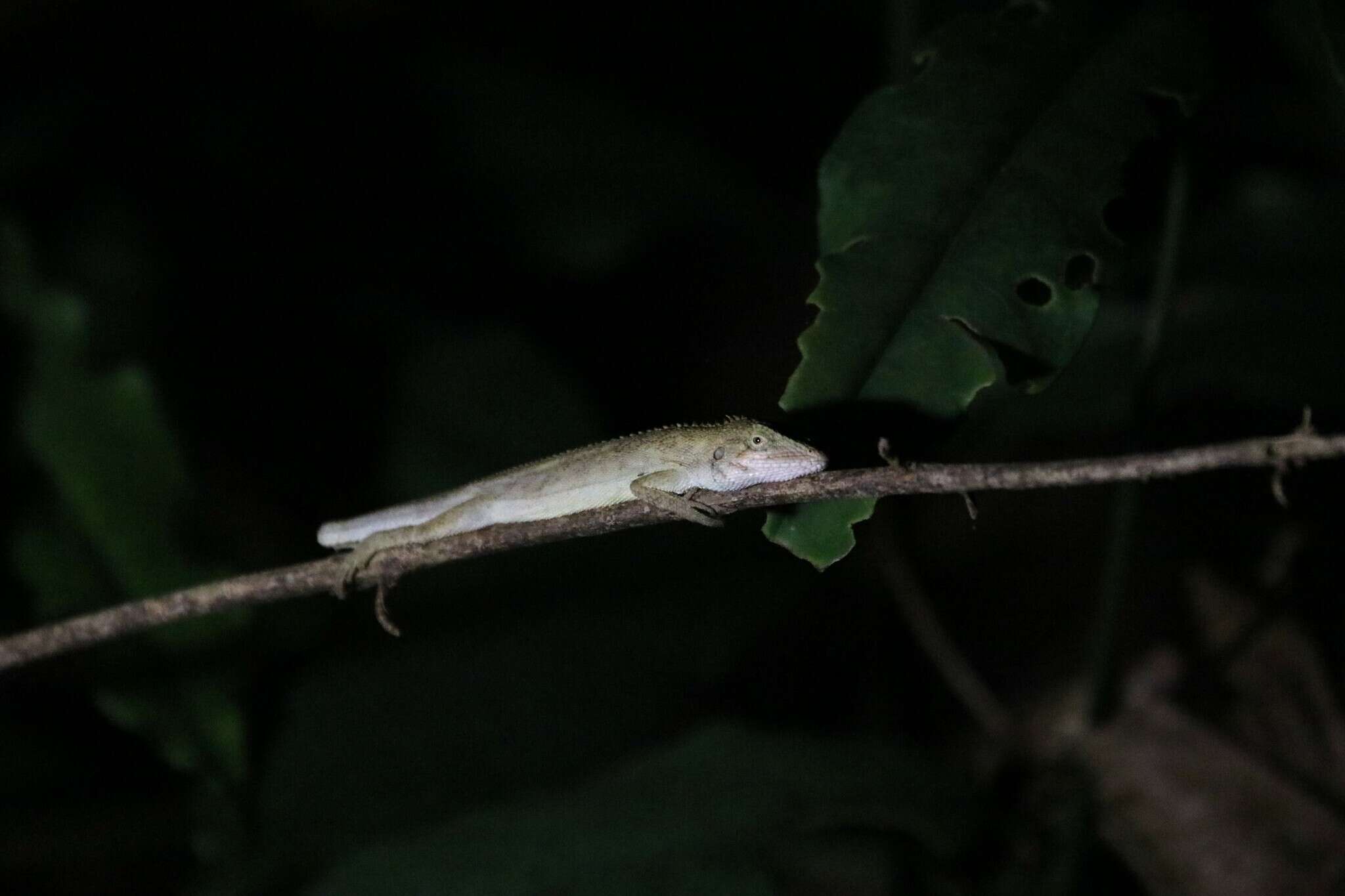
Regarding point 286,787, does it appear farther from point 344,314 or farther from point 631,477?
point 344,314

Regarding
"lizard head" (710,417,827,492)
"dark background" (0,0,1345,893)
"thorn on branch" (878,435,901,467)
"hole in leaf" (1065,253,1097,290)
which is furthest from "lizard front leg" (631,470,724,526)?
"hole in leaf" (1065,253,1097,290)

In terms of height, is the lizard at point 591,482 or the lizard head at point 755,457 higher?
the lizard head at point 755,457

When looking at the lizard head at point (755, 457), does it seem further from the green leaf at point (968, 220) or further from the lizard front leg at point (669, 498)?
the green leaf at point (968, 220)

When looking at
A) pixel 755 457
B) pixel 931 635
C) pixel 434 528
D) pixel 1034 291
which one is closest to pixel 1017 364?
pixel 1034 291

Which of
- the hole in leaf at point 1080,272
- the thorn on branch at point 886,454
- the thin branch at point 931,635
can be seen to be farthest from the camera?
the thin branch at point 931,635

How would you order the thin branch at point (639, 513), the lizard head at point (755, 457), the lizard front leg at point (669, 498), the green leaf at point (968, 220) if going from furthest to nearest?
the lizard head at point (755, 457)
the lizard front leg at point (669, 498)
the green leaf at point (968, 220)
the thin branch at point (639, 513)

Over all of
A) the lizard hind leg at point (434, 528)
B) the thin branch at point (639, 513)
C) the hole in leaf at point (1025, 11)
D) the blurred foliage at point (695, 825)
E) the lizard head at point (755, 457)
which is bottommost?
the blurred foliage at point (695, 825)

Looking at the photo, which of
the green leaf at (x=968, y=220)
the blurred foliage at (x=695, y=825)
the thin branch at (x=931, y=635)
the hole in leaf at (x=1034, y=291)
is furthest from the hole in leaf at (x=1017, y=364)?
the thin branch at (x=931, y=635)

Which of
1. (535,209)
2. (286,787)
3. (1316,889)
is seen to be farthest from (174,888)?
(1316,889)
